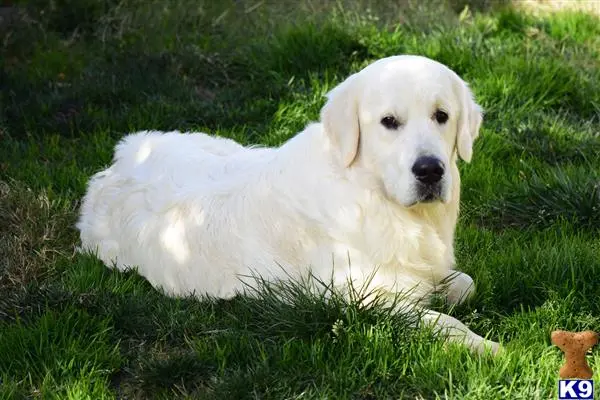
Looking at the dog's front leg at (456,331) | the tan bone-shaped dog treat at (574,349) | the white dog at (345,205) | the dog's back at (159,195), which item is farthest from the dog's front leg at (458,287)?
the dog's back at (159,195)

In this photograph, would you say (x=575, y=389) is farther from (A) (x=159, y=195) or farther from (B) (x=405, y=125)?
(A) (x=159, y=195)

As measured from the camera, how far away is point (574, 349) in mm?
3408

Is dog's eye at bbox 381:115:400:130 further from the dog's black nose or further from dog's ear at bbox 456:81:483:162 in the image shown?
dog's ear at bbox 456:81:483:162

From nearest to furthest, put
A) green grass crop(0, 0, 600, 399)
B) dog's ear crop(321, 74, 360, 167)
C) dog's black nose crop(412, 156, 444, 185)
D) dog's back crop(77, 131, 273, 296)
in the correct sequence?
green grass crop(0, 0, 600, 399) < dog's black nose crop(412, 156, 444, 185) < dog's ear crop(321, 74, 360, 167) < dog's back crop(77, 131, 273, 296)

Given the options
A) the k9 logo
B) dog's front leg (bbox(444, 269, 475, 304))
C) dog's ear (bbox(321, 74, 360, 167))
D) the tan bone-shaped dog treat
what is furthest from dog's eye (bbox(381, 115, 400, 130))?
the k9 logo

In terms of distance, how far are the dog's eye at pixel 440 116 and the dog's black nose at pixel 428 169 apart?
0.27m

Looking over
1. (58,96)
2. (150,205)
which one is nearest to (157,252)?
(150,205)

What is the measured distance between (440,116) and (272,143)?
2557mm

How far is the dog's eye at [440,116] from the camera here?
165 inches

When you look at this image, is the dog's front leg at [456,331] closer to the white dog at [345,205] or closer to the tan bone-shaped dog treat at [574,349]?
the white dog at [345,205]

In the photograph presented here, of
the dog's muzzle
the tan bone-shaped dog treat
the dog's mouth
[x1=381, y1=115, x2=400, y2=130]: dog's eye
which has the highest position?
[x1=381, y1=115, x2=400, y2=130]: dog's eye

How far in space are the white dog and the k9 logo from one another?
44 centimetres

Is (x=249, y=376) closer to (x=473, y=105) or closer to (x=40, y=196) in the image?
(x=473, y=105)

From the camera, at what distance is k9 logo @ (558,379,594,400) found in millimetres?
3426
